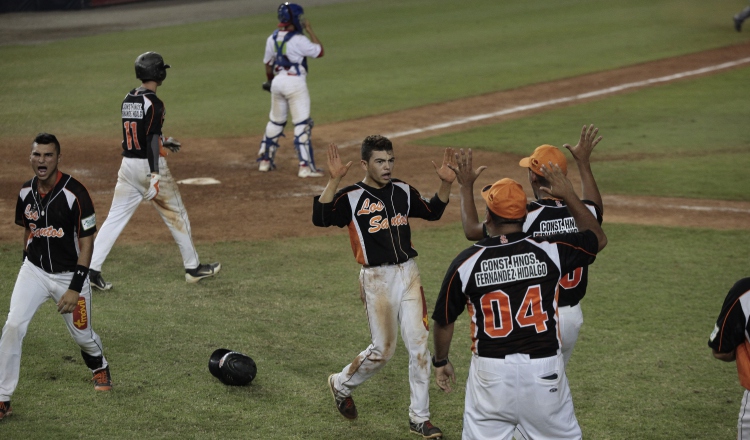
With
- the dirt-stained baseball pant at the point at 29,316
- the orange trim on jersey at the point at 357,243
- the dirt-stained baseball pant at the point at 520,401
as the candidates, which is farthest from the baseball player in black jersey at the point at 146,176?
the dirt-stained baseball pant at the point at 520,401

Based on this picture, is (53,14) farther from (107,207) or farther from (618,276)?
(618,276)

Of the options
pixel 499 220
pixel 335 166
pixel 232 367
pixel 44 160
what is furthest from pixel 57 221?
pixel 499 220

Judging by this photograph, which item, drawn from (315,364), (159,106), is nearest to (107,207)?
(159,106)

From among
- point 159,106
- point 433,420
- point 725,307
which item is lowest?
point 433,420

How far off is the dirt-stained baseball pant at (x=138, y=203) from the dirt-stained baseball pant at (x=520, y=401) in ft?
17.0

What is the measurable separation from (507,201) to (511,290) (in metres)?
0.50

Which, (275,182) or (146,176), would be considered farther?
(275,182)

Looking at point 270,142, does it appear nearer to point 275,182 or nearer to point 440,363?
point 275,182

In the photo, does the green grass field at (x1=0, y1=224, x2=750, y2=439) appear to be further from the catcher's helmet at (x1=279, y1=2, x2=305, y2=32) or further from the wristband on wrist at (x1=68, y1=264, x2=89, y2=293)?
the catcher's helmet at (x1=279, y1=2, x2=305, y2=32)

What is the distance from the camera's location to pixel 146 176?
953 cm

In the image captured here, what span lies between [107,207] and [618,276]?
22.2 ft

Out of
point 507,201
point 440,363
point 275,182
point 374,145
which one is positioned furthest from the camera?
point 275,182

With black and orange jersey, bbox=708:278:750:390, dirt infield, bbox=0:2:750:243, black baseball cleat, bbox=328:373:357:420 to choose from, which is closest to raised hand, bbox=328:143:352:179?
black baseball cleat, bbox=328:373:357:420

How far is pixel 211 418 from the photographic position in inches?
261
